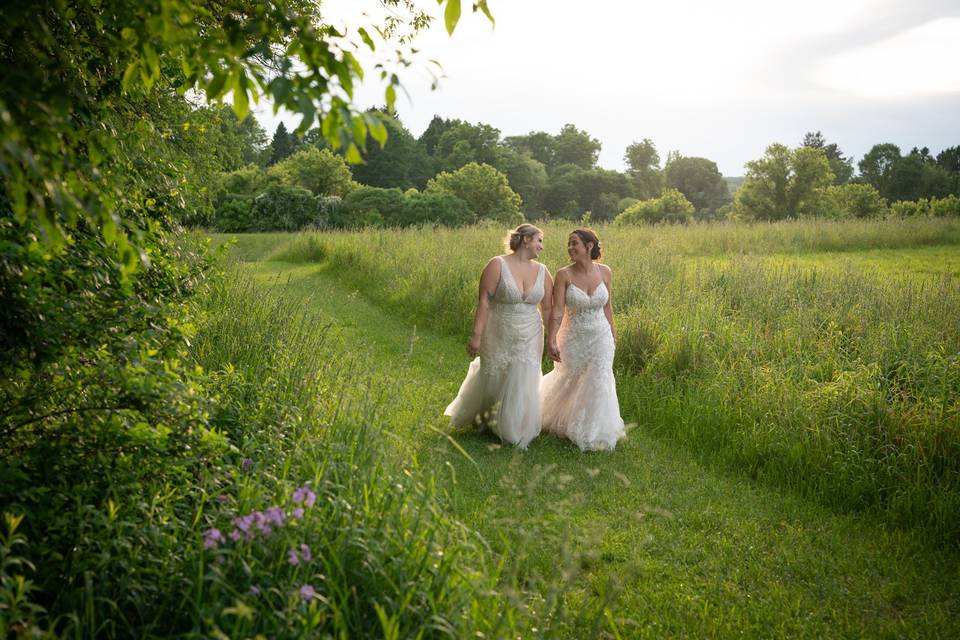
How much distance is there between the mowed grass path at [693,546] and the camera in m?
4.27

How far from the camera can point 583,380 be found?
7695 mm

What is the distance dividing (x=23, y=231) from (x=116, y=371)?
37.6 inches

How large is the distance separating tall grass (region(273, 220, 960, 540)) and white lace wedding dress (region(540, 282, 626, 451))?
2.52 feet

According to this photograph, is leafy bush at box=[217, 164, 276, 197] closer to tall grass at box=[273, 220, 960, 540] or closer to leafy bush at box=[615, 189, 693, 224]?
leafy bush at box=[615, 189, 693, 224]

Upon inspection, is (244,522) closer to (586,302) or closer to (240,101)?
(240,101)

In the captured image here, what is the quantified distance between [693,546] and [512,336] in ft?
9.84

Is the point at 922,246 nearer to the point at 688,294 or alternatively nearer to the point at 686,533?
the point at 688,294

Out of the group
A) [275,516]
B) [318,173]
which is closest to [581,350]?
[275,516]

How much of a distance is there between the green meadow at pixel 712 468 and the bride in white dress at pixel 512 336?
0.41 meters

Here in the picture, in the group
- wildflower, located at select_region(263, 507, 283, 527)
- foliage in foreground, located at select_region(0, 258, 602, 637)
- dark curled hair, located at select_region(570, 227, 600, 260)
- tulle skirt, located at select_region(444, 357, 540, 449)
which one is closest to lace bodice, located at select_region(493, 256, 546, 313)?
dark curled hair, located at select_region(570, 227, 600, 260)

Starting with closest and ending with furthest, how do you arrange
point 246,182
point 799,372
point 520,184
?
point 799,372 → point 246,182 → point 520,184

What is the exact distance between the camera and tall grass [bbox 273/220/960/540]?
5918mm

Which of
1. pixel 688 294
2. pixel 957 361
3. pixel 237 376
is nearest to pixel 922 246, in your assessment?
pixel 688 294

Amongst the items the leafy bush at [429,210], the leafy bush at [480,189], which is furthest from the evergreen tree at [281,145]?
the leafy bush at [429,210]
